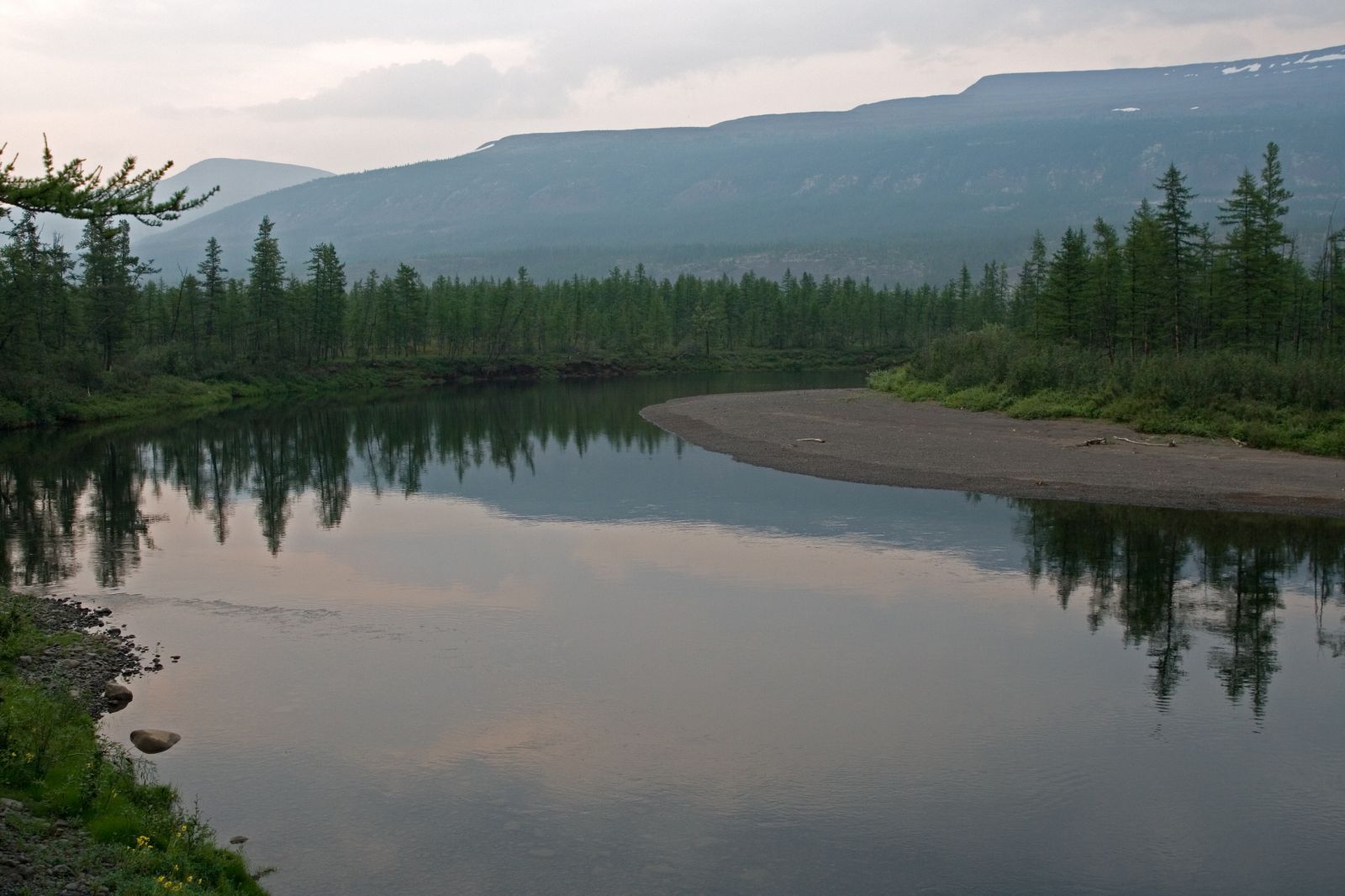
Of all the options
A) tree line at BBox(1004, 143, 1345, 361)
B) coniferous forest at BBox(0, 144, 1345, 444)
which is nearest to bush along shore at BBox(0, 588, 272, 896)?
coniferous forest at BBox(0, 144, 1345, 444)

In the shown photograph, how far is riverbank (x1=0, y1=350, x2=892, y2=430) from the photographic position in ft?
215

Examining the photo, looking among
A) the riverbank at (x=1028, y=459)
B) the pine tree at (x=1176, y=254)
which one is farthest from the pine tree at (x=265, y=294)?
the pine tree at (x=1176, y=254)

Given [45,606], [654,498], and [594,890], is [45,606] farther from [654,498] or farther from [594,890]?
[654,498]

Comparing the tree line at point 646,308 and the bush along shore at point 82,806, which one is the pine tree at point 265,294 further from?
the bush along shore at point 82,806

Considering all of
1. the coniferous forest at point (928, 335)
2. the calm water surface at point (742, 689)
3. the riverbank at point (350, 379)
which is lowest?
the calm water surface at point (742, 689)

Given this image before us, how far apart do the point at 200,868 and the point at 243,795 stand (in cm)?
286

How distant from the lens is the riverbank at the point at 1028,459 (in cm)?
3375

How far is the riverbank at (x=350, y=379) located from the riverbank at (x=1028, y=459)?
33.2 m

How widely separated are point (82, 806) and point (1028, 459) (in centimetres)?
3466

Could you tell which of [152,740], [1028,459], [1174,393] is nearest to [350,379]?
[1174,393]

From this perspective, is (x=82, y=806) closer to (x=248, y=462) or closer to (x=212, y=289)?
(x=248, y=462)

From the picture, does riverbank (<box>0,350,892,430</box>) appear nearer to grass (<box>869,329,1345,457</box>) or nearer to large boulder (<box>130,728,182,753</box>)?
grass (<box>869,329,1345,457</box>)

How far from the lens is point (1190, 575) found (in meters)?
25.4

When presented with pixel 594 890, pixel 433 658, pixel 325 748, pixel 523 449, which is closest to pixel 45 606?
pixel 433 658
